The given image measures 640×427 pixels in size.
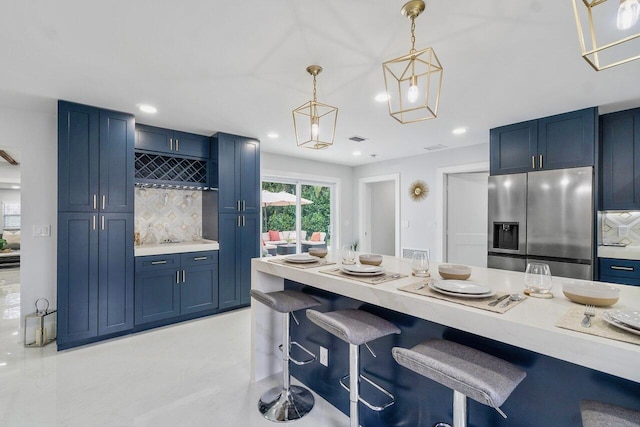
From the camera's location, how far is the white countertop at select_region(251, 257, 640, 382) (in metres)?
0.88

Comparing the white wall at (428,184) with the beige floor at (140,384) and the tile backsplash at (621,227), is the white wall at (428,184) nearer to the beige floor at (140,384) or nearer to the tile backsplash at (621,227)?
the tile backsplash at (621,227)

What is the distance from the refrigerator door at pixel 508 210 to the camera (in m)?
3.33

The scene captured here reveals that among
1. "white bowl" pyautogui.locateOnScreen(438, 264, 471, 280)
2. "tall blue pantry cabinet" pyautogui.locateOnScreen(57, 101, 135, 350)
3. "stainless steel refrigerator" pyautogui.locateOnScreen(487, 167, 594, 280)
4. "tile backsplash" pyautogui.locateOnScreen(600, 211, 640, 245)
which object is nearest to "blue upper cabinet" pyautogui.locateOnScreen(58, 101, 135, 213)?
"tall blue pantry cabinet" pyautogui.locateOnScreen(57, 101, 135, 350)

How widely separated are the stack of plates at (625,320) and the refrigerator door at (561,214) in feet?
7.94

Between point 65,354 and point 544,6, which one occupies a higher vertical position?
point 544,6

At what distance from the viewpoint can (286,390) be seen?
2148 millimetres

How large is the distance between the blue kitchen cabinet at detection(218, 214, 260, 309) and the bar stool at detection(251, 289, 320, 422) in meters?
1.98

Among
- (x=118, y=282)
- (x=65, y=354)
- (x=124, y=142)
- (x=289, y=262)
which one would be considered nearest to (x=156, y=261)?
(x=118, y=282)

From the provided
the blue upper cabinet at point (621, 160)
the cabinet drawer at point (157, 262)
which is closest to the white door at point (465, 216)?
the blue upper cabinet at point (621, 160)

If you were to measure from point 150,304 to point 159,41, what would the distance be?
2.76 m

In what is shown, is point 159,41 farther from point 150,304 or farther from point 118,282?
point 150,304

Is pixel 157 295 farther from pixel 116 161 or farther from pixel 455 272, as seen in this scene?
pixel 455 272

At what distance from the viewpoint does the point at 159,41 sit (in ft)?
6.23

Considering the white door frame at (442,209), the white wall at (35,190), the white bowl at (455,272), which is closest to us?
the white bowl at (455,272)
